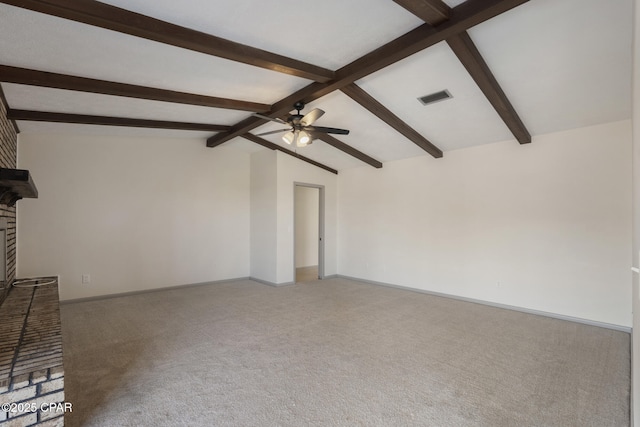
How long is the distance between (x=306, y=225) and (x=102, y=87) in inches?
235

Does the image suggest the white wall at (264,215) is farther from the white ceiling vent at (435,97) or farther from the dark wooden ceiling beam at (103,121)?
the white ceiling vent at (435,97)

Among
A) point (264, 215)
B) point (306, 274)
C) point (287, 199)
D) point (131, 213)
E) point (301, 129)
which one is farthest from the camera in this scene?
point (306, 274)

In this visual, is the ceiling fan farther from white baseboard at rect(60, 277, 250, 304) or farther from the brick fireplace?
white baseboard at rect(60, 277, 250, 304)

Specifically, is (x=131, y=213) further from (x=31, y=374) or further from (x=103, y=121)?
(x=31, y=374)

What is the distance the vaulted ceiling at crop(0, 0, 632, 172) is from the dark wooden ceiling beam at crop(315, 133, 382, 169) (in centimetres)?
78

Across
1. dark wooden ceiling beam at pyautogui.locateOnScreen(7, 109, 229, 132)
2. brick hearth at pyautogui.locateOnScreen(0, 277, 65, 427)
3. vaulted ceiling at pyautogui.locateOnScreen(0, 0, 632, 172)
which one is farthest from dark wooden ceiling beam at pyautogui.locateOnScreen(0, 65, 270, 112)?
brick hearth at pyautogui.locateOnScreen(0, 277, 65, 427)

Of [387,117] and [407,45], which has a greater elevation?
[407,45]

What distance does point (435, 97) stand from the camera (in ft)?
12.6

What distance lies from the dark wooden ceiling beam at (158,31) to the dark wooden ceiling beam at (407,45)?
43 cm

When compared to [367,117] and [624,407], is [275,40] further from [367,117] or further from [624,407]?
[624,407]

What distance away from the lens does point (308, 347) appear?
330cm

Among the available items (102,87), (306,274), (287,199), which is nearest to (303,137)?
(102,87)

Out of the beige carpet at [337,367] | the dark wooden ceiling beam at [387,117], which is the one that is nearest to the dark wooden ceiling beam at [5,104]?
the beige carpet at [337,367]

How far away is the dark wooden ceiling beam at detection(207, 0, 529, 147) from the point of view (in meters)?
2.35
